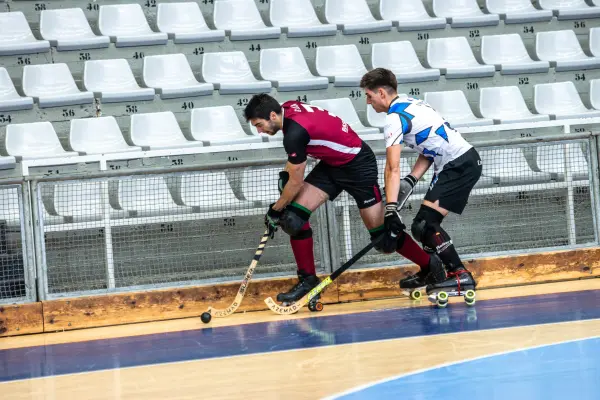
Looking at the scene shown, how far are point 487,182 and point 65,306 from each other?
3394 millimetres

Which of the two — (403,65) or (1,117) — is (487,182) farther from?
(1,117)

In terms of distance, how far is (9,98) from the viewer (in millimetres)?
8797

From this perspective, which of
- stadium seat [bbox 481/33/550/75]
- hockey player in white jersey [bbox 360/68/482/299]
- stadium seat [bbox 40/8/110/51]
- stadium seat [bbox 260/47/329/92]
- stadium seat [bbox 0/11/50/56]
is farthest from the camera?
stadium seat [bbox 481/33/550/75]

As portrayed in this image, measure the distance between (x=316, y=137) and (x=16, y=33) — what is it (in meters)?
4.31

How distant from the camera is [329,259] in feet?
23.4

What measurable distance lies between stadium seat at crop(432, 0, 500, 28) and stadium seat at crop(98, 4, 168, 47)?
10.5 feet

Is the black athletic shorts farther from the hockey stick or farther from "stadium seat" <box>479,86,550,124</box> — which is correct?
"stadium seat" <box>479,86,550,124</box>

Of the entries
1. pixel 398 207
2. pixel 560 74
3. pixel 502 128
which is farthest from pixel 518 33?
pixel 398 207

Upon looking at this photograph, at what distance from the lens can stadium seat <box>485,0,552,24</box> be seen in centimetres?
1062

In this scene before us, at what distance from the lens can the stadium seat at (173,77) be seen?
9133 millimetres

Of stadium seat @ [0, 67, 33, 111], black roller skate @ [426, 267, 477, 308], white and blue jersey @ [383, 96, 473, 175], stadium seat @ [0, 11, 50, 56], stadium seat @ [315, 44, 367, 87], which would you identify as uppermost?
stadium seat @ [0, 11, 50, 56]

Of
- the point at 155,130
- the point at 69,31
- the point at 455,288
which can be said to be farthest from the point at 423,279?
the point at 69,31

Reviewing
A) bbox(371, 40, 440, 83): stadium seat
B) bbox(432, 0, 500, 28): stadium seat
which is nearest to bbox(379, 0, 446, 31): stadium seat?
bbox(432, 0, 500, 28): stadium seat

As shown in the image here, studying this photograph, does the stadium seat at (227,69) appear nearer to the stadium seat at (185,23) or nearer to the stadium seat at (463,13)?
the stadium seat at (185,23)
